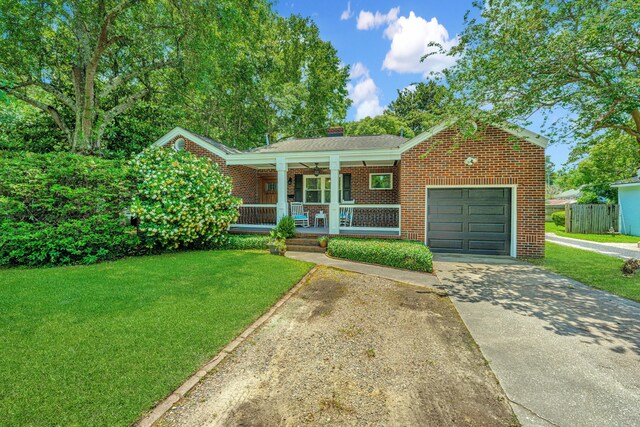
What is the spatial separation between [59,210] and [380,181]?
11216 millimetres

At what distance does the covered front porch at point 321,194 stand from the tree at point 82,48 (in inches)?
240

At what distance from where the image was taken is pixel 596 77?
6.27 metres

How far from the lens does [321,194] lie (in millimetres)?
13289

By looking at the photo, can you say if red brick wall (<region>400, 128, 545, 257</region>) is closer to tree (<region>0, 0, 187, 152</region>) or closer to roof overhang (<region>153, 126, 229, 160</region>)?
roof overhang (<region>153, 126, 229, 160</region>)

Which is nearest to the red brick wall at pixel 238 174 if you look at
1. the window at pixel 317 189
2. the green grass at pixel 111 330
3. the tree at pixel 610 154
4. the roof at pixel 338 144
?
the roof at pixel 338 144

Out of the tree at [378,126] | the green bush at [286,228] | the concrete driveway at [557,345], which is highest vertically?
the tree at [378,126]

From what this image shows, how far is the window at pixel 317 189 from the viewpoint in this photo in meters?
13.2

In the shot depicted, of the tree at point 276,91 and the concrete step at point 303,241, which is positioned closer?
the concrete step at point 303,241

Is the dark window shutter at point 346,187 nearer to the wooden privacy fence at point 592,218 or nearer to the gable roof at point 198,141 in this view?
the gable roof at point 198,141

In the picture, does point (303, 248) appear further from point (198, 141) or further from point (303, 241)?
point (198, 141)

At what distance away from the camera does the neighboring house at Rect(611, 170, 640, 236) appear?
14172 mm

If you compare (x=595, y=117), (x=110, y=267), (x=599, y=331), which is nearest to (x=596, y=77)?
(x=595, y=117)

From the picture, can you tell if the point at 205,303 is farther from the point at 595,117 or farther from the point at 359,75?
the point at 359,75

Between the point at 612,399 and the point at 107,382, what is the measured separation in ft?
15.6
